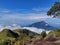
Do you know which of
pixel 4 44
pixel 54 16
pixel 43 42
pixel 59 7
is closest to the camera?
pixel 54 16

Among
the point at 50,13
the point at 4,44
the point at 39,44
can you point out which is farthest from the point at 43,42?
the point at 4,44

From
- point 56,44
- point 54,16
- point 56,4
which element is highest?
point 56,4

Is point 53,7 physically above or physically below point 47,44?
above

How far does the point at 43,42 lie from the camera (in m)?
93.3

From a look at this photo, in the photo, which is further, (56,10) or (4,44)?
(4,44)

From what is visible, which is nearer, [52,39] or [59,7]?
[59,7]

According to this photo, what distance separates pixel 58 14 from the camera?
269 feet

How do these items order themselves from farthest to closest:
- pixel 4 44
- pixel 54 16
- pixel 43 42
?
pixel 4 44, pixel 43 42, pixel 54 16

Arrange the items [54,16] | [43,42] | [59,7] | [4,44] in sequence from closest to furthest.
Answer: [54,16] < [59,7] < [43,42] < [4,44]

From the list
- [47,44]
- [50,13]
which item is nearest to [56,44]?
[47,44]

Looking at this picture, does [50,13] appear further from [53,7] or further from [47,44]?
[47,44]

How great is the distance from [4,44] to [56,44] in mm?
29015

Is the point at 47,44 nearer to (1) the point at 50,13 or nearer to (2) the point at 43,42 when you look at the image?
(2) the point at 43,42

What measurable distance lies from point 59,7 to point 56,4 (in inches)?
167
